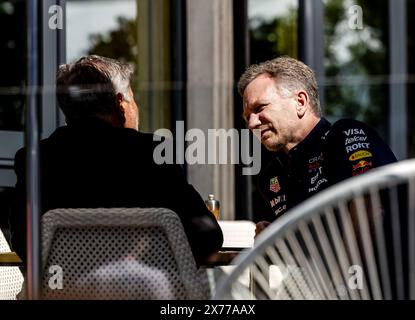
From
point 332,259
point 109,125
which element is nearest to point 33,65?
point 109,125

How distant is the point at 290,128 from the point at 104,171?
0.82 metres

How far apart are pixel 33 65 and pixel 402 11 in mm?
3816

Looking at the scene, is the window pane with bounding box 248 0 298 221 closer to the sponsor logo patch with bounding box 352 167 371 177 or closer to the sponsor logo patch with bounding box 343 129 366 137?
the sponsor logo patch with bounding box 343 129 366 137

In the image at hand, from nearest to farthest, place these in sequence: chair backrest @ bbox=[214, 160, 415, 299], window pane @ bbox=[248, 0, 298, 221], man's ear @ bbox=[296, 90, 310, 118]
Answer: chair backrest @ bbox=[214, 160, 415, 299] < man's ear @ bbox=[296, 90, 310, 118] < window pane @ bbox=[248, 0, 298, 221]

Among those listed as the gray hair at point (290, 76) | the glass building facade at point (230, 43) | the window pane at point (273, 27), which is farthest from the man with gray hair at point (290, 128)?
the window pane at point (273, 27)

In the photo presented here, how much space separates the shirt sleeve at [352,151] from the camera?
273cm

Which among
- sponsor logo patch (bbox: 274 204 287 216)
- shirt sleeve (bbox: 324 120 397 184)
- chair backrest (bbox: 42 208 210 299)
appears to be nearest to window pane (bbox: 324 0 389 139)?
sponsor logo patch (bbox: 274 204 287 216)

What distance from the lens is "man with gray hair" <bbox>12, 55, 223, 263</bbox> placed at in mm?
2518

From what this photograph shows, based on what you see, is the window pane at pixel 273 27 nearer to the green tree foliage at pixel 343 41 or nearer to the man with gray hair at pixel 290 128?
the green tree foliage at pixel 343 41

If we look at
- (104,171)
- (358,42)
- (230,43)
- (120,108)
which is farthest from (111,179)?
(358,42)

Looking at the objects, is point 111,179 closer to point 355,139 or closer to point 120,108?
point 120,108
